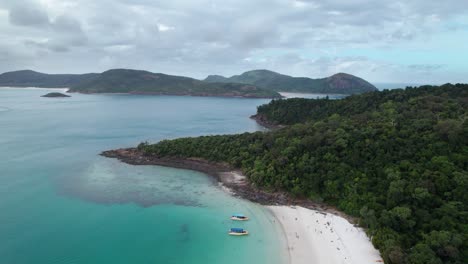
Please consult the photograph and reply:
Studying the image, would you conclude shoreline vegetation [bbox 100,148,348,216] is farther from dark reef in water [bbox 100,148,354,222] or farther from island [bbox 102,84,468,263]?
island [bbox 102,84,468,263]

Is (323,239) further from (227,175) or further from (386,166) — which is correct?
(227,175)

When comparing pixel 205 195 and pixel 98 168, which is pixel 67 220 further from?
pixel 98 168

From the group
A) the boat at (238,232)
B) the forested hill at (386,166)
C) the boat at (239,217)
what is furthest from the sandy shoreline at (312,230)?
the boat at (238,232)

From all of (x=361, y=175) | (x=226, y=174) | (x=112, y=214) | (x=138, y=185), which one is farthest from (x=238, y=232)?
(x=138, y=185)

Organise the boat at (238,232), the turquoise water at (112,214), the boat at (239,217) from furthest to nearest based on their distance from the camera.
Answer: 1. the boat at (239,217)
2. the boat at (238,232)
3. the turquoise water at (112,214)

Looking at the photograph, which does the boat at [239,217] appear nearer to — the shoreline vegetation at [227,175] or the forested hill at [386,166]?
the shoreline vegetation at [227,175]

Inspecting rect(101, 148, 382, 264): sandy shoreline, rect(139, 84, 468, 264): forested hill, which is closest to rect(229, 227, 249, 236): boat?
rect(101, 148, 382, 264): sandy shoreline
